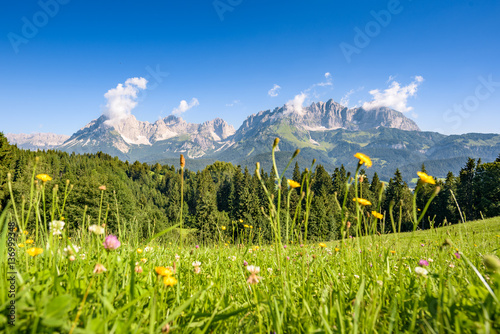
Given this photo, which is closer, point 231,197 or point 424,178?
point 424,178

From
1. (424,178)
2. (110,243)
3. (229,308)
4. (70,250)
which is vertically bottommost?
(229,308)

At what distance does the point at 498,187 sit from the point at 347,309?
57452 millimetres

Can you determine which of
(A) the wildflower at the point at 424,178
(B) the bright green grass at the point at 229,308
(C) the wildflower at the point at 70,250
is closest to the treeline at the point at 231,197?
(C) the wildflower at the point at 70,250

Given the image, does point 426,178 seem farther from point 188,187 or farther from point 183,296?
point 188,187

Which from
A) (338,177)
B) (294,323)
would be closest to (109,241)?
(294,323)

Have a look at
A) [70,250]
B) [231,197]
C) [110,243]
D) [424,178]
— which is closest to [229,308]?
[110,243]

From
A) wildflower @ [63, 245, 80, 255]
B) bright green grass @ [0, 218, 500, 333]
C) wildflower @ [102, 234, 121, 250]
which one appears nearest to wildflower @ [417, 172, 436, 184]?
bright green grass @ [0, 218, 500, 333]

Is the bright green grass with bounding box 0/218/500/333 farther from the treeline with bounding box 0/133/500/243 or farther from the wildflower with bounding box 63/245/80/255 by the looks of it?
the treeline with bounding box 0/133/500/243

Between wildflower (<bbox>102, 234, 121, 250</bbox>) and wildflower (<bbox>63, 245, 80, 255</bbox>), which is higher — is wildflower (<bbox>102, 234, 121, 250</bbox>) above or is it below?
above

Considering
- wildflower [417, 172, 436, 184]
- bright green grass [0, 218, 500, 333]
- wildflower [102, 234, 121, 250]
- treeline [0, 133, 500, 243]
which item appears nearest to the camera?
bright green grass [0, 218, 500, 333]

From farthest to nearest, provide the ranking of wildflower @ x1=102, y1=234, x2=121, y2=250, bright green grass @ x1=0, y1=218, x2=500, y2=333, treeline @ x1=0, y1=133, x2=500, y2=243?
1. treeline @ x1=0, y1=133, x2=500, y2=243
2. wildflower @ x1=102, y1=234, x2=121, y2=250
3. bright green grass @ x1=0, y1=218, x2=500, y2=333

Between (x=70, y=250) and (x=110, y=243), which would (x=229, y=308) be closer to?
(x=110, y=243)

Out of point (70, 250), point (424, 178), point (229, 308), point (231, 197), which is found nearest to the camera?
point (229, 308)

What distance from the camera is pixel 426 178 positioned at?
1.63 m
